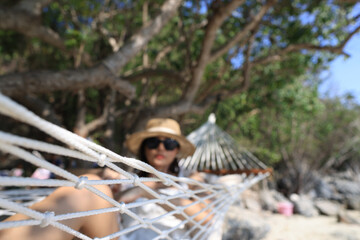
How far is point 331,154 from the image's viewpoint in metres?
9.76

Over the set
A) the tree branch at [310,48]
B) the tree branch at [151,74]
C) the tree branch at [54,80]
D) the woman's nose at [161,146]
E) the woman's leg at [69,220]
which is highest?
the tree branch at [151,74]

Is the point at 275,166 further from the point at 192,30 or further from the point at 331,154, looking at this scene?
the point at 192,30

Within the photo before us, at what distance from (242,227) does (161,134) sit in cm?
194

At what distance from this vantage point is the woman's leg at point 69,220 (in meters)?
0.63

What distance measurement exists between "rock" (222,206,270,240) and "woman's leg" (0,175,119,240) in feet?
6.92

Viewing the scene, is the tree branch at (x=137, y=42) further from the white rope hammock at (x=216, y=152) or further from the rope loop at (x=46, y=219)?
the rope loop at (x=46, y=219)

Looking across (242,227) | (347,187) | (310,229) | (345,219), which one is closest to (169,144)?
(242,227)

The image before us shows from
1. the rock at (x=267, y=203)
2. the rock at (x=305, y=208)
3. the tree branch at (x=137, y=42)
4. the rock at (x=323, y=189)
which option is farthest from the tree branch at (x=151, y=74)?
the rock at (x=323, y=189)

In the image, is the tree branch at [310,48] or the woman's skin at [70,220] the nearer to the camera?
the woman's skin at [70,220]

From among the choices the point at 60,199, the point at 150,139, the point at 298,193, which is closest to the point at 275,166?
the point at 298,193

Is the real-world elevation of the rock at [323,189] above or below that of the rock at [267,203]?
below

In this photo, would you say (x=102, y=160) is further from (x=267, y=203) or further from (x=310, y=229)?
(x=267, y=203)

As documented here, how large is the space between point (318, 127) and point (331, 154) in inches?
75.2

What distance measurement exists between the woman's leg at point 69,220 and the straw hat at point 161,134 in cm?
68
